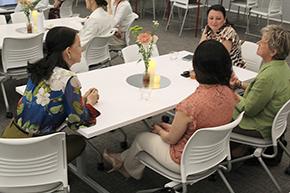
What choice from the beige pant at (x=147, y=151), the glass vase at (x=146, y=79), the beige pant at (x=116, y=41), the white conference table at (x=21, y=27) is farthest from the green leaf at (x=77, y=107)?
the beige pant at (x=116, y=41)

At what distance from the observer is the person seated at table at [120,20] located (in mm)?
4551

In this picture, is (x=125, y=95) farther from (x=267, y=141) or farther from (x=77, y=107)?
(x=267, y=141)

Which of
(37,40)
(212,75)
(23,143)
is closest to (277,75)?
(212,75)

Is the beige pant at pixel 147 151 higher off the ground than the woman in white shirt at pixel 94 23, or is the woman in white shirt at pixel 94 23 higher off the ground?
the woman in white shirt at pixel 94 23

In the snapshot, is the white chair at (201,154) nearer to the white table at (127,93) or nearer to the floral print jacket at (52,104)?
the white table at (127,93)

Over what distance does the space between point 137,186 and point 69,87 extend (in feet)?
3.71

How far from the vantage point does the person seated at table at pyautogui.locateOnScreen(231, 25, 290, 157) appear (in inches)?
96.8

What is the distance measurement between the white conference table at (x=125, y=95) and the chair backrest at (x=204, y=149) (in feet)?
1.39

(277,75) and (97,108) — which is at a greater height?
(277,75)

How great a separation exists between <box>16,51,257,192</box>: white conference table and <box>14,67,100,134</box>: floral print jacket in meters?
0.12

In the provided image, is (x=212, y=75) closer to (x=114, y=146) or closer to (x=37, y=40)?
(x=114, y=146)

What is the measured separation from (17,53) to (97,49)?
0.83 meters

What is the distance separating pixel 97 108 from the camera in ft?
7.50

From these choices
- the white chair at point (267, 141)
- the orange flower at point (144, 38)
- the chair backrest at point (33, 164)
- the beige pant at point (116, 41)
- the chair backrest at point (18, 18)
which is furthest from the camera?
the chair backrest at point (18, 18)
